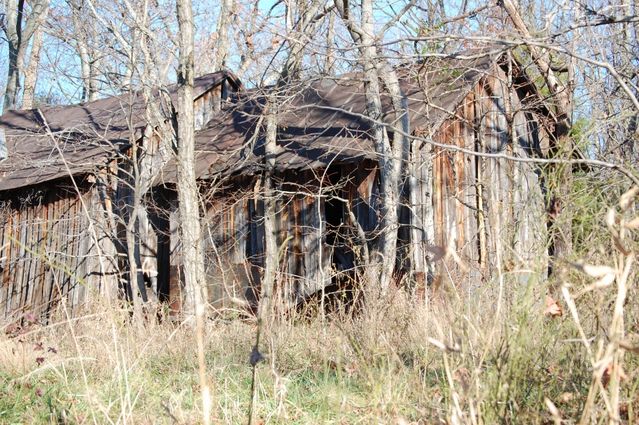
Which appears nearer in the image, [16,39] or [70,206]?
[70,206]

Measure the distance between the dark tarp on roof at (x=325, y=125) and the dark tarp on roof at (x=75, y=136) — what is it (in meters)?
1.15

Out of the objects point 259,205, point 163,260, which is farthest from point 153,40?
point 163,260

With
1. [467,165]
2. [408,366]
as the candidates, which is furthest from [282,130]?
[408,366]

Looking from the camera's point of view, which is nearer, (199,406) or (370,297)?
(199,406)

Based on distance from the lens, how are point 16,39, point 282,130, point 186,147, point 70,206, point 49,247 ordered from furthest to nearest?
point 16,39 < point 49,247 < point 70,206 < point 282,130 < point 186,147

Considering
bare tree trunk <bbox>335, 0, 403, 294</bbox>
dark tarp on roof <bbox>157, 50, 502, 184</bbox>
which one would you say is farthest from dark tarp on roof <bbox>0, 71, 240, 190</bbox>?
bare tree trunk <bbox>335, 0, 403, 294</bbox>

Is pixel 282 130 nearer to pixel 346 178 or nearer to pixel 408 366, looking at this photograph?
pixel 346 178

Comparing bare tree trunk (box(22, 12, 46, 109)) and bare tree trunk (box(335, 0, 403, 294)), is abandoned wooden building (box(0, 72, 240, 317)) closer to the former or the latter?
bare tree trunk (box(335, 0, 403, 294))

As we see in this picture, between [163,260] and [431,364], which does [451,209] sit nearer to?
[163,260]

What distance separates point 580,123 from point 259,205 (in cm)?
729

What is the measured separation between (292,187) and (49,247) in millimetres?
4867

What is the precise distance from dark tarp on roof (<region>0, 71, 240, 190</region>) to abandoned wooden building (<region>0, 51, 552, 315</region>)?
56 millimetres

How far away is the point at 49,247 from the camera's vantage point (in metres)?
13.6

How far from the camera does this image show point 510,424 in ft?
11.1
